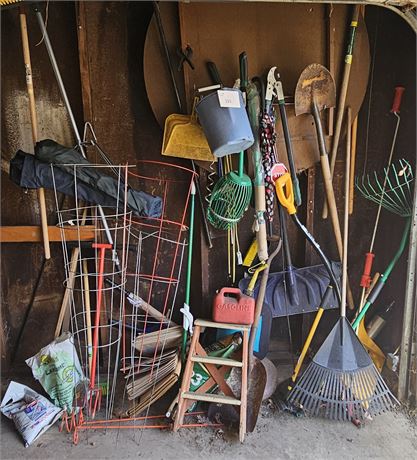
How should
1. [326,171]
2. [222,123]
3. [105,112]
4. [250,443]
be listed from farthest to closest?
1. [105,112]
2. [326,171]
3. [250,443]
4. [222,123]

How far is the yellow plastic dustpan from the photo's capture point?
83.1 inches

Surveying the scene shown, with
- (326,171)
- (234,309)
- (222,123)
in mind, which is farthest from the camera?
(326,171)

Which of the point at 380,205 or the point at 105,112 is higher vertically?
the point at 105,112

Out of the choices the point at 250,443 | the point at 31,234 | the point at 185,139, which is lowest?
the point at 250,443

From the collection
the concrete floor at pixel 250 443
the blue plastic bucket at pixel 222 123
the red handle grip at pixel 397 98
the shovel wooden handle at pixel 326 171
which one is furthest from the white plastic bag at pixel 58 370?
the red handle grip at pixel 397 98

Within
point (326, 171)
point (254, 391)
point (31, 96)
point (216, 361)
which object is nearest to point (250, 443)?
point (254, 391)

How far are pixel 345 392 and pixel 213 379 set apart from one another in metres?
0.66

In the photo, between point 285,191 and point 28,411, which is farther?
point 285,191

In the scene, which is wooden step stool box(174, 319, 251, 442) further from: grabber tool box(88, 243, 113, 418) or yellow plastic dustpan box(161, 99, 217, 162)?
yellow plastic dustpan box(161, 99, 217, 162)

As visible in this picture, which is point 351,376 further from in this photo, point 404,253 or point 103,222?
point 103,222

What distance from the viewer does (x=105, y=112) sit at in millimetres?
2301

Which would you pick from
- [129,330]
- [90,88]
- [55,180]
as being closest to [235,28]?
[90,88]

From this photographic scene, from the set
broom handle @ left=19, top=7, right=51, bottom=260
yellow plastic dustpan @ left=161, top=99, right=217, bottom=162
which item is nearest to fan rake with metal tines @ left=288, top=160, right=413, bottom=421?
yellow plastic dustpan @ left=161, top=99, right=217, bottom=162

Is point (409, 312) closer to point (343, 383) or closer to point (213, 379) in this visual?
point (343, 383)
